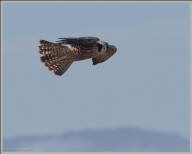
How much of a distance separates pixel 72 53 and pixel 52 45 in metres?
1.43

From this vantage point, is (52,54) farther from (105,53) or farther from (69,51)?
(105,53)

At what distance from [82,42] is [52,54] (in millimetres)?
2392

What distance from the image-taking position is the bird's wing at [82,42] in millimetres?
59562

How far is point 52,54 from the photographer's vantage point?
6109 centimetres

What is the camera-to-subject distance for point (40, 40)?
201 ft

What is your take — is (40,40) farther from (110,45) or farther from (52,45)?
(110,45)

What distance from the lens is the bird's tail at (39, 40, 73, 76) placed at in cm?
6094

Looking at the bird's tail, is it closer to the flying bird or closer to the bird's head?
the flying bird

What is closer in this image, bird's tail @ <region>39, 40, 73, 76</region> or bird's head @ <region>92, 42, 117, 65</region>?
bird's tail @ <region>39, 40, 73, 76</region>

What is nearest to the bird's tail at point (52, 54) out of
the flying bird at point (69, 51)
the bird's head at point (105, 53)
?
the flying bird at point (69, 51)

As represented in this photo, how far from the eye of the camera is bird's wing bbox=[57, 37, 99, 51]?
59.6 meters

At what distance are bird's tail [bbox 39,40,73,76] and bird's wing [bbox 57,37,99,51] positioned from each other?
0.97 m

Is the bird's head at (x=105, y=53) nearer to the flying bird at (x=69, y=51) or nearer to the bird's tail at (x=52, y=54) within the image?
the flying bird at (x=69, y=51)

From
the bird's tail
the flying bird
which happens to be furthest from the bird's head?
the bird's tail
